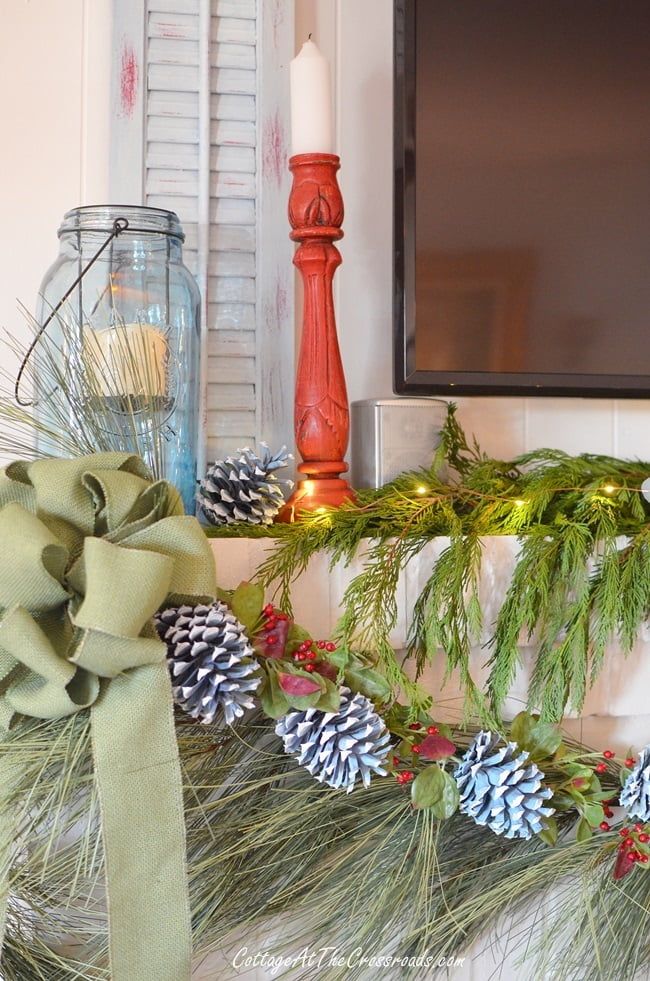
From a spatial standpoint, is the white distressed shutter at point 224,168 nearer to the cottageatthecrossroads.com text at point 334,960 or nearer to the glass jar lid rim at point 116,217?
the glass jar lid rim at point 116,217

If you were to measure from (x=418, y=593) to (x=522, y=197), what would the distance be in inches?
17.6

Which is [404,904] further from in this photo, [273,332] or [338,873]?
[273,332]

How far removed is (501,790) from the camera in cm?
66

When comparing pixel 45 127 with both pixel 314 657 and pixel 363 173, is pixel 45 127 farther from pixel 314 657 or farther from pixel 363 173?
pixel 314 657

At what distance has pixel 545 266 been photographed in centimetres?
95

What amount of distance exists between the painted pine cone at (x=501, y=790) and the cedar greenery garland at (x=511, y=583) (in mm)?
39

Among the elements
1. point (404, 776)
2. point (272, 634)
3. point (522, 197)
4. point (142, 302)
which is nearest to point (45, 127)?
point (142, 302)

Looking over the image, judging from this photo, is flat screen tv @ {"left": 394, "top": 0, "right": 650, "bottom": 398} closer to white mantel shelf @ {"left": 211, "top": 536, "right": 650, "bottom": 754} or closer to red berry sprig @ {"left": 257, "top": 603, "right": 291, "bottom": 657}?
white mantel shelf @ {"left": 211, "top": 536, "right": 650, "bottom": 754}

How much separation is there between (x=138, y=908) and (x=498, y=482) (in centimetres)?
48

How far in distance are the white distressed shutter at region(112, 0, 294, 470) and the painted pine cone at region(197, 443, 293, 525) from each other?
162 mm

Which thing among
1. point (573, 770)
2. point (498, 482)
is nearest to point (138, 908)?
point (573, 770)

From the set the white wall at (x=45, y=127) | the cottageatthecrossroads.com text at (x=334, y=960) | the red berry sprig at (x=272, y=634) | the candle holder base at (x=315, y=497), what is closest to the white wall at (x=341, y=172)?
the white wall at (x=45, y=127)

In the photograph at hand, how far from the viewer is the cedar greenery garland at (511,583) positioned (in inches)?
28.1

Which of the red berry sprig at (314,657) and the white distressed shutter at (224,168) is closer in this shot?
the red berry sprig at (314,657)
